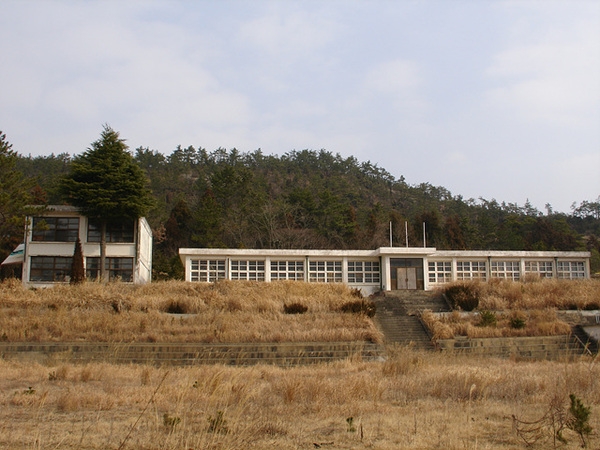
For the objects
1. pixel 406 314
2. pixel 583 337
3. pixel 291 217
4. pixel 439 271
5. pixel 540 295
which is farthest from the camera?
pixel 291 217

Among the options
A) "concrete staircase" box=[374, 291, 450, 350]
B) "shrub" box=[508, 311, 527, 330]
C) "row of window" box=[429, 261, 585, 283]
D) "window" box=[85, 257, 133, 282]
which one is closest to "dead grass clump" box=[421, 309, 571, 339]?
"shrub" box=[508, 311, 527, 330]

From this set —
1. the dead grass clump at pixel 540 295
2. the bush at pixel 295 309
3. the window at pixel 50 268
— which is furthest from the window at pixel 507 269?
the window at pixel 50 268

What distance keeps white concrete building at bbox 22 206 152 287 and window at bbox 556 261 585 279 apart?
Answer: 2612 cm

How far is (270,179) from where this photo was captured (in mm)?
81938

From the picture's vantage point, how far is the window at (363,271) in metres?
36.5

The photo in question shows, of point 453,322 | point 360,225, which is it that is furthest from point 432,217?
point 453,322

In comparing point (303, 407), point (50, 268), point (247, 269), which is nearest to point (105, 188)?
point (50, 268)

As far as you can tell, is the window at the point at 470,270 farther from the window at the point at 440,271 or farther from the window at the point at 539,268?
the window at the point at 539,268

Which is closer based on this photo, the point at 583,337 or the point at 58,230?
the point at 583,337

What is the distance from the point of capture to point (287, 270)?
36.5m

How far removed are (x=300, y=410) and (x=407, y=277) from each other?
27.9 meters

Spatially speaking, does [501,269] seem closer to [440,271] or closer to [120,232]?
[440,271]

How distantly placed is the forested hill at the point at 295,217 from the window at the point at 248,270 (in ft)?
22.3

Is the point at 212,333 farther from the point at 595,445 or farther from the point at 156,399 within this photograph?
the point at 595,445
